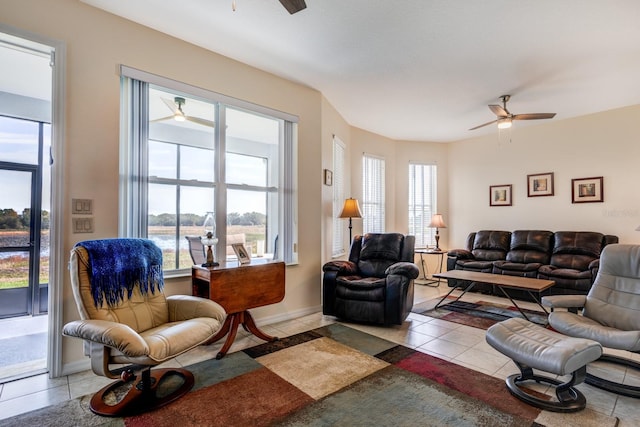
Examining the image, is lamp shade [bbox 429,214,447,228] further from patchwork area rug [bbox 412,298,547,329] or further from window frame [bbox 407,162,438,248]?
patchwork area rug [bbox 412,298,547,329]

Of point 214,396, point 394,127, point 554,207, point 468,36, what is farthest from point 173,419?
point 554,207

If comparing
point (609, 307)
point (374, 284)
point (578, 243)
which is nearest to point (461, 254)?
point (578, 243)

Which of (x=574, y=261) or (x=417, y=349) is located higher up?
(x=574, y=261)

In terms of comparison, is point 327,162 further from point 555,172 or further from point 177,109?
point 555,172

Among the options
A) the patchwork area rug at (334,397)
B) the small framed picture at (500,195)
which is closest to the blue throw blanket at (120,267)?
the patchwork area rug at (334,397)

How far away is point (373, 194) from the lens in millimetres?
5910

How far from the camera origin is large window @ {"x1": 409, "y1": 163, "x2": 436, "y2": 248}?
6.45m

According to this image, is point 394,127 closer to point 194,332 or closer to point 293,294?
point 293,294

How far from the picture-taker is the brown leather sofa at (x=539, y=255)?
4285 mm

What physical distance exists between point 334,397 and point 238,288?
1.20 m

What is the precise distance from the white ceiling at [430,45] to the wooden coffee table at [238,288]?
2.04 meters

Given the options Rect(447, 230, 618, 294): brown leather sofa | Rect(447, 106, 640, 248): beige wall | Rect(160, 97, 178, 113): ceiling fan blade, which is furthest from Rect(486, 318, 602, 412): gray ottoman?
Rect(447, 106, 640, 248): beige wall

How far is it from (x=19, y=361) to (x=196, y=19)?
3056mm

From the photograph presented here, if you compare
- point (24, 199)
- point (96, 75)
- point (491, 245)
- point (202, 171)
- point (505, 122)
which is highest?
point (505, 122)
